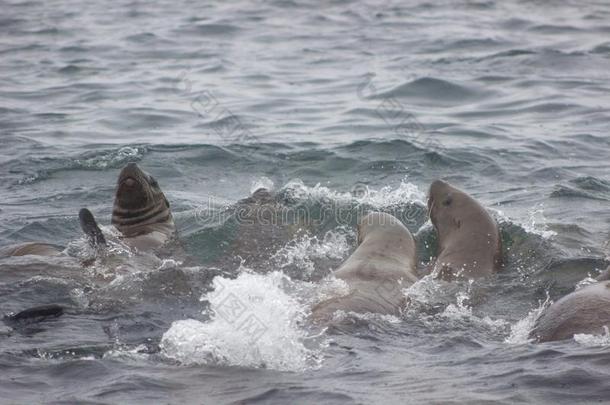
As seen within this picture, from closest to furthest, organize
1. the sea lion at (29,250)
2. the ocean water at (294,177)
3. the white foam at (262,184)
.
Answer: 1. the ocean water at (294,177)
2. the sea lion at (29,250)
3. the white foam at (262,184)

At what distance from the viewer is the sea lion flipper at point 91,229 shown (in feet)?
31.0

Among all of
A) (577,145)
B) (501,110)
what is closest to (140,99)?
(501,110)

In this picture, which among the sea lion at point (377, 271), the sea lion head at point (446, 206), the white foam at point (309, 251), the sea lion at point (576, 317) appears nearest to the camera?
the sea lion at point (576, 317)

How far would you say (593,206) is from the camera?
1202cm

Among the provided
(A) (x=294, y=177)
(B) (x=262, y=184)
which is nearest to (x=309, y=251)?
(B) (x=262, y=184)

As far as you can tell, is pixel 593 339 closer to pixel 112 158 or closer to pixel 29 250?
pixel 29 250

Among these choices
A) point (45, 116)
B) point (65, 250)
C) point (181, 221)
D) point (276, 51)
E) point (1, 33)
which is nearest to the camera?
point (65, 250)

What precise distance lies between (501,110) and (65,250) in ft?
29.3

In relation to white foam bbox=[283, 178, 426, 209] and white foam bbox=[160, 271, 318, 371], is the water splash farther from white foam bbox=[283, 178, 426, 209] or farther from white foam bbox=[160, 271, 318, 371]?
white foam bbox=[160, 271, 318, 371]

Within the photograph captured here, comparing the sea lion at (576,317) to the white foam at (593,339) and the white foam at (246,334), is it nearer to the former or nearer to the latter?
the white foam at (593,339)

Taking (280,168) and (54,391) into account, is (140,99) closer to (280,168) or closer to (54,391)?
(280,168)

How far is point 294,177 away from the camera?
44.9 feet

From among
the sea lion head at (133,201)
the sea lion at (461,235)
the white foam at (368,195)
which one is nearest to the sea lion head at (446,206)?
the sea lion at (461,235)

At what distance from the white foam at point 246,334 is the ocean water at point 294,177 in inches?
0.7
